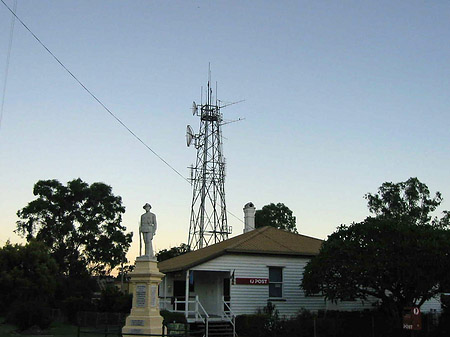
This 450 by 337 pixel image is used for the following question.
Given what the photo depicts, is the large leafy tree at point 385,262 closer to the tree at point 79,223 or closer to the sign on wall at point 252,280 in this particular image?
the sign on wall at point 252,280

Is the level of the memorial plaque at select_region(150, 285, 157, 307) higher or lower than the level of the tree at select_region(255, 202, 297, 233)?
lower

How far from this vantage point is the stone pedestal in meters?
19.3

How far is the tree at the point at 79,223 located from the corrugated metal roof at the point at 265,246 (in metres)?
22.9

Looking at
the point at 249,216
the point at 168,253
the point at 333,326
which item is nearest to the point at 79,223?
the point at 168,253

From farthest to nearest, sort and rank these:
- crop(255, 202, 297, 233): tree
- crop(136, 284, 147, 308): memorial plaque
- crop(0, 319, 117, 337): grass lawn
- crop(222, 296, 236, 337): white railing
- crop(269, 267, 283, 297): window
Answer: crop(255, 202, 297, 233): tree
crop(269, 267, 283, 297): window
crop(0, 319, 117, 337): grass lawn
crop(222, 296, 236, 337): white railing
crop(136, 284, 147, 308): memorial plaque

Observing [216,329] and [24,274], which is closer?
[216,329]

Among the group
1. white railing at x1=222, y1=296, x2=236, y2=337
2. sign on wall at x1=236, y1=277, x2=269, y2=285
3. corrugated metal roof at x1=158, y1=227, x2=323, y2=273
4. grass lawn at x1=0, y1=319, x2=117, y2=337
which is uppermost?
corrugated metal roof at x1=158, y1=227, x2=323, y2=273

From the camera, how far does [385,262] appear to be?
71.9ft

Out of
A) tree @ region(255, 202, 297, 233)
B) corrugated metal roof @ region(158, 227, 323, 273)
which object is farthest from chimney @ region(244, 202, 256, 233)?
tree @ region(255, 202, 297, 233)

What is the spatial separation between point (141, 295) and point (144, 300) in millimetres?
223

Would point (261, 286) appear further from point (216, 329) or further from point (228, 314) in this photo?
point (216, 329)

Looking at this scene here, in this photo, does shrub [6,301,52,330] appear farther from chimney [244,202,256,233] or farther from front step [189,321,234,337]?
chimney [244,202,256,233]

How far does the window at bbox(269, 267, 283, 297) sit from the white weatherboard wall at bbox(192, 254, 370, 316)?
21 centimetres

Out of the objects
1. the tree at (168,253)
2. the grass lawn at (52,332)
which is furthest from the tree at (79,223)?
the grass lawn at (52,332)
